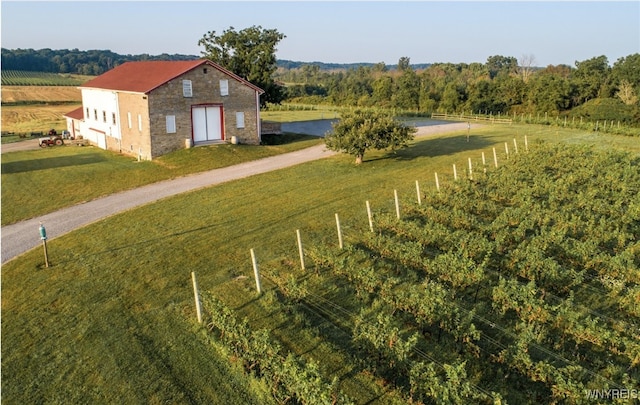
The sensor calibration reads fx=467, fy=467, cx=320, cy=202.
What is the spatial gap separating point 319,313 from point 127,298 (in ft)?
18.5

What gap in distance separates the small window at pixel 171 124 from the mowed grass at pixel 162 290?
9.95 meters

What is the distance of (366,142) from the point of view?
28547 millimetres

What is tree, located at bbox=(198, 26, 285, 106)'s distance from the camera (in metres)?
41.8

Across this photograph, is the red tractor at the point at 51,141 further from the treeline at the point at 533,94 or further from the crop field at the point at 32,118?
the treeline at the point at 533,94

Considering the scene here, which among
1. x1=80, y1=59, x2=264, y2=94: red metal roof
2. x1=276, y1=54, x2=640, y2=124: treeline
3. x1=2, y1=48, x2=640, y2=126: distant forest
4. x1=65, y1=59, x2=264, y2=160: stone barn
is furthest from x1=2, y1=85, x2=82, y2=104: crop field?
x1=65, y1=59, x2=264, y2=160: stone barn

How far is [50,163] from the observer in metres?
32.5

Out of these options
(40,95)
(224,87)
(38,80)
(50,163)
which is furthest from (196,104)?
(38,80)

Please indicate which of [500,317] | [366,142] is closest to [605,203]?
[500,317]

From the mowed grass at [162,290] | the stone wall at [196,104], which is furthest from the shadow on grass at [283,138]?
the mowed grass at [162,290]

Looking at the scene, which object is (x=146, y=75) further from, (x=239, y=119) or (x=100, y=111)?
(x=239, y=119)

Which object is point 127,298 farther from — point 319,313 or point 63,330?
point 319,313

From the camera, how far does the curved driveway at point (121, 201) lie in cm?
1841

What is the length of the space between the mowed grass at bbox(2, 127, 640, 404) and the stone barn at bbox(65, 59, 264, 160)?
9.47 metres

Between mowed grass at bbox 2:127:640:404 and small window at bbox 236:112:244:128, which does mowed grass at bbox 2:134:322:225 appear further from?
mowed grass at bbox 2:127:640:404
